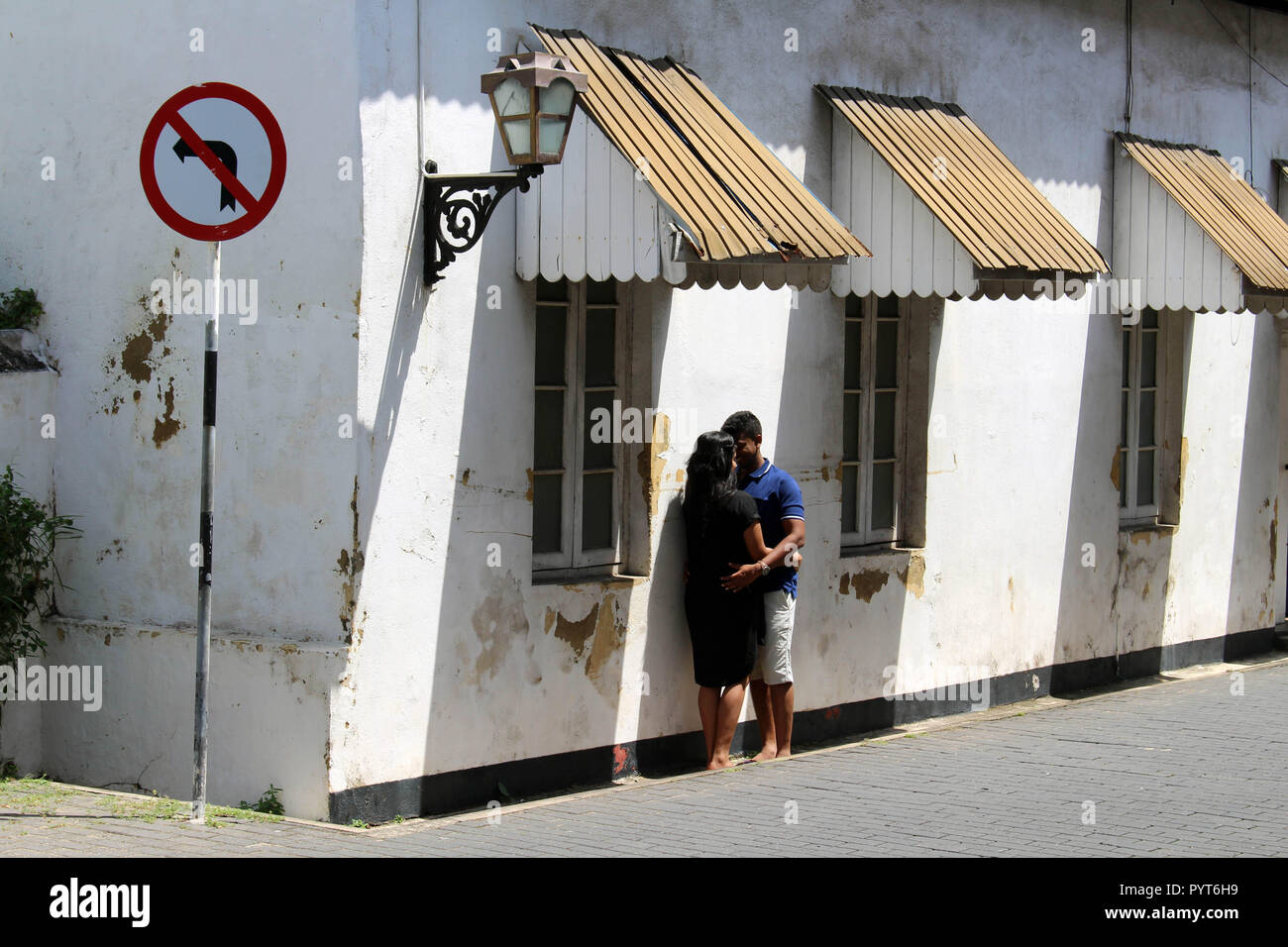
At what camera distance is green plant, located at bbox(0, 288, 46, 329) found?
830cm

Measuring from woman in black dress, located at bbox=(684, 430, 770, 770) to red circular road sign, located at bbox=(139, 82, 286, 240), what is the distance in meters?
2.85

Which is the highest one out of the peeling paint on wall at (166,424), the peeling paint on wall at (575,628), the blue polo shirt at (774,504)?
the peeling paint on wall at (166,424)

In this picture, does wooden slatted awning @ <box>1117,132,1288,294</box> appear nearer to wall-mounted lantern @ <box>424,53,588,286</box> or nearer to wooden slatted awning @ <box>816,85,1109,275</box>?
wooden slatted awning @ <box>816,85,1109,275</box>

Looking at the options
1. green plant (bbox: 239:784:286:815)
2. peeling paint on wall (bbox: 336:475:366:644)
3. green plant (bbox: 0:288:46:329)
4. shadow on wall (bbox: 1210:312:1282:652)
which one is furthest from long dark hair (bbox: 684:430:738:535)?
shadow on wall (bbox: 1210:312:1282:652)

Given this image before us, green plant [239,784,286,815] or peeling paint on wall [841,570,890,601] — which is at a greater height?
peeling paint on wall [841,570,890,601]

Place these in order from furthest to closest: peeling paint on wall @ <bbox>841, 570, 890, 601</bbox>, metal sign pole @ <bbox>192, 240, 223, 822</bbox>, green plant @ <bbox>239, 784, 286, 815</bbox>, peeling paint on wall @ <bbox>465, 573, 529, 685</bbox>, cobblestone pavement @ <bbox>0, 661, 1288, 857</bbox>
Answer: peeling paint on wall @ <bbox>841, 570, 890, 601</bbox> → peeling paint on wall @ <bbox>465, 573, 529, 685</bbox> → green plant @ <bbox>239, 784, 286, 815</bbox> → cobblestone pavement @ <bbox>0, 661, 1288, 857</bbox> → metal sign pole @ <bbox>192, 240, 223, 822</bbox>

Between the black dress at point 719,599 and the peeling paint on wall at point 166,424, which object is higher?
the peeling paint on wall at point 166,424

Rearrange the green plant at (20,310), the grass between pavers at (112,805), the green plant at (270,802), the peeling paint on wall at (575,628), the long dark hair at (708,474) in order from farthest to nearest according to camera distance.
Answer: the long dark hair at (708,474) < the green plant at (20,310) < the peeling paint on wall at (575,628) < the green plant at (270,802) < the grass between pavers at (112,805)

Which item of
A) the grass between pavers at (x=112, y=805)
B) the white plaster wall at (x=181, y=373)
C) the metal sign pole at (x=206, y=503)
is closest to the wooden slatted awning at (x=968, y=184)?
the white plaster wall at (x=181, y=373)

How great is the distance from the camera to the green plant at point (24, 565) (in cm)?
786

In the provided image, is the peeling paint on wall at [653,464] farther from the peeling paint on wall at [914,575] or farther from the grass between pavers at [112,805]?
the grass between pavers at [112,805]

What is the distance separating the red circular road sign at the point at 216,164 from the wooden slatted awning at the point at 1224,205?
22.8ft

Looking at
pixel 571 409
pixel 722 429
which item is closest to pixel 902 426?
pixel 722 429

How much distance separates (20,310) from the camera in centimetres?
832
